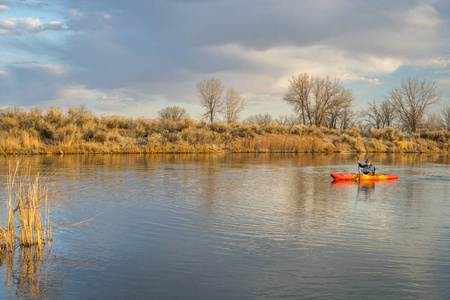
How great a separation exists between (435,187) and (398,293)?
12147mm

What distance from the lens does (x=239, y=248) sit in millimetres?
7680

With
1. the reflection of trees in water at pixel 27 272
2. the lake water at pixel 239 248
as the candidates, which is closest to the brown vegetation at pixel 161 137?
the lake water at pixel 239 248

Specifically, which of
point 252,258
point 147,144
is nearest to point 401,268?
point 252,258

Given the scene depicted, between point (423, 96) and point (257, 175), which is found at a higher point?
point (423, 96)

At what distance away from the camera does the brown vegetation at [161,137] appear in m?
34.0

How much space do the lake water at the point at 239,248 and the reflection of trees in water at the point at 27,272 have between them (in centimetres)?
3

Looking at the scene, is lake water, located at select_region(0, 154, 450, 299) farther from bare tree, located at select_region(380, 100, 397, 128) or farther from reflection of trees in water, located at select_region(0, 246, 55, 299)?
bare tree, located at select_region(380, 100, 397, 128)

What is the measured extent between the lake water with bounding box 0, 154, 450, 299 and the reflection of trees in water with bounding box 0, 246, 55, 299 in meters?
0.03

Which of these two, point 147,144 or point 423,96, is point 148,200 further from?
point 423,96

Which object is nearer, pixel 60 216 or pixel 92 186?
pixel 60 216

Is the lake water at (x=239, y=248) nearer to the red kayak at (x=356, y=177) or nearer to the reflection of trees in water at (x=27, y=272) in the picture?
the reflection of trees in water at (x=27, y=272)

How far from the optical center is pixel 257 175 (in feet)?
65.8

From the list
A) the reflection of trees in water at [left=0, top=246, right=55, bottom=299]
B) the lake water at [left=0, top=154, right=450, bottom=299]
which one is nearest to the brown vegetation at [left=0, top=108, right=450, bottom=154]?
the lake water at [left=0, top=154, right=450, bottom=299]

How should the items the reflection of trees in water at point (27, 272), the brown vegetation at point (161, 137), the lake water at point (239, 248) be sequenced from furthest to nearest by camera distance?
the brown vegetation at point (161, 137)
the lake water at point (239, 248)
the reflection of trees in water at point (27, 272)
